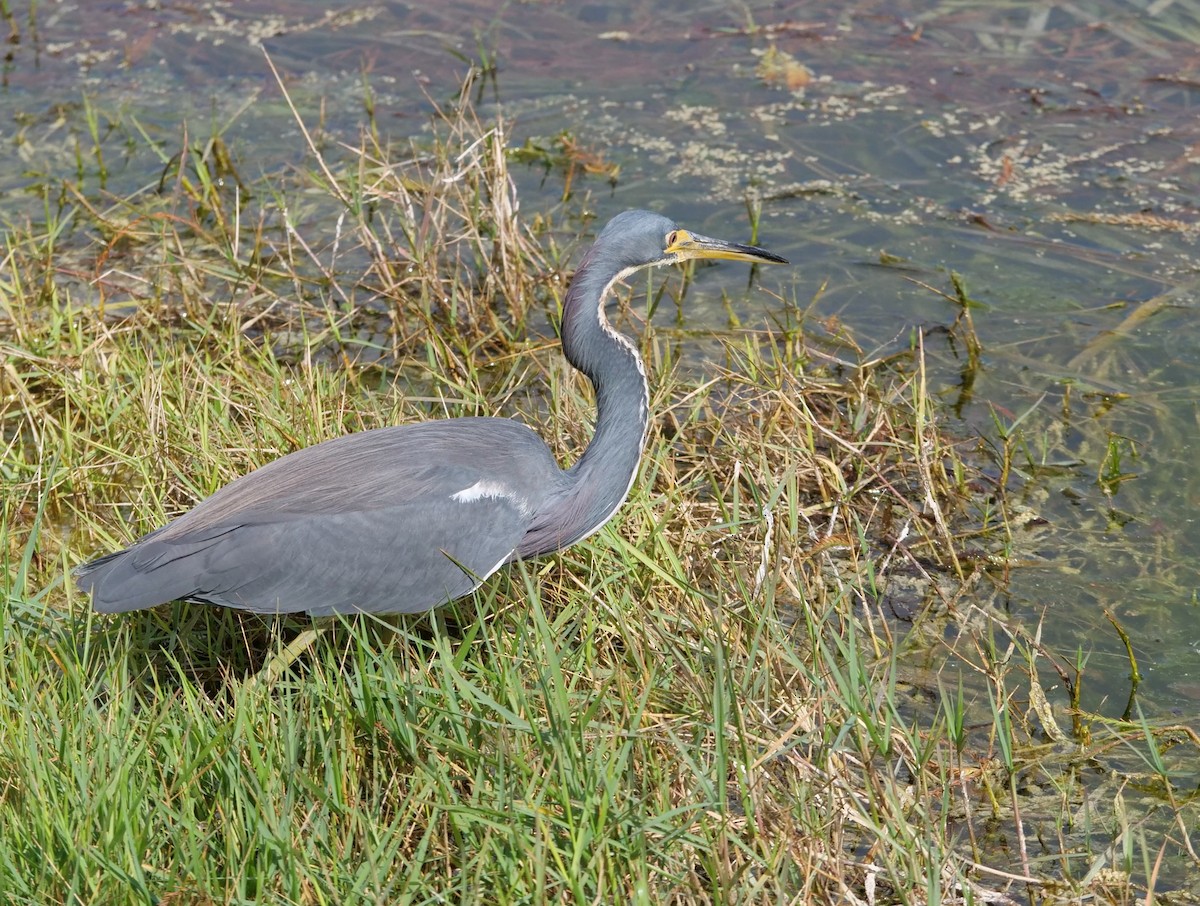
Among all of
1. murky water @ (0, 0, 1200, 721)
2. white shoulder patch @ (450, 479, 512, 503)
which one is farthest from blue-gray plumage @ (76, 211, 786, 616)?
murky water @ (0, 0, 1200, 721)

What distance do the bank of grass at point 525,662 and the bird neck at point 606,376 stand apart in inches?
9.4

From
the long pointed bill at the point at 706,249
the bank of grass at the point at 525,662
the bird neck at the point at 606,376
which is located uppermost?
the long pointed bill at the point at 706,249

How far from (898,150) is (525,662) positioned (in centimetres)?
449

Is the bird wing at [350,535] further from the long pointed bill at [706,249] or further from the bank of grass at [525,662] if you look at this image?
the long pointed bill at [706,249]

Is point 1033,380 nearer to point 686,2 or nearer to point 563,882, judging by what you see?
point 563,882

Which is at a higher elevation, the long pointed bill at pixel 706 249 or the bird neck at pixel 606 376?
the long pointed bill at pixel 706 249

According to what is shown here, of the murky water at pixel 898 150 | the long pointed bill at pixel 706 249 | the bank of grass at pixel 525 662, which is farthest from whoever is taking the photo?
the murky water at pixel 898 150

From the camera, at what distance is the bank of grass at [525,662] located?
2941 millimetres

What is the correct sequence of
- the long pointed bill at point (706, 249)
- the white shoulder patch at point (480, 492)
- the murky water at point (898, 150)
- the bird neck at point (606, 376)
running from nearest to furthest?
the white shoulder patch at point (480, 492)
the bird neck at point (606, 376)
the long pointed bill at point (706, 249)
the murky water at point (898, 150)

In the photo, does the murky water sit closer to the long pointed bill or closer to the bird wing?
the long pointed bill

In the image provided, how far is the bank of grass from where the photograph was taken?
2.94m

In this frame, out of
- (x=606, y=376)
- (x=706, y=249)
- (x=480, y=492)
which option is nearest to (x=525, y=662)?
(x=480, y=492)

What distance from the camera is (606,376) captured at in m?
3.91

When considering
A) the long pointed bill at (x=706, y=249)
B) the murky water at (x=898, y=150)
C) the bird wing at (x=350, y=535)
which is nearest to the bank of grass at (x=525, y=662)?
the bird wing at (x=350, y=535)
